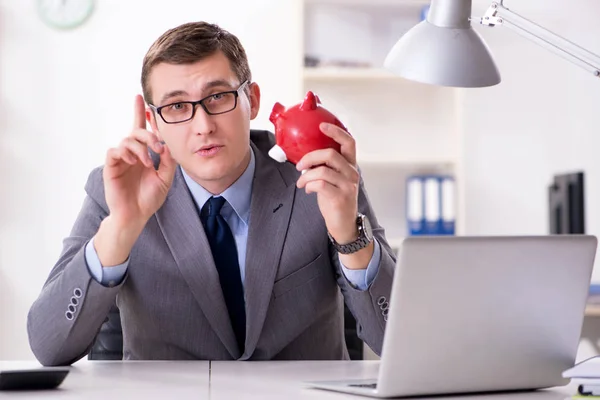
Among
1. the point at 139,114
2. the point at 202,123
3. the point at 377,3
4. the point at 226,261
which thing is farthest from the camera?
the point at 377,3

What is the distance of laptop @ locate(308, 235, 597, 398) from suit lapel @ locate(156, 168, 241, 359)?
600 mm

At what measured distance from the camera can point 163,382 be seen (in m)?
1.48

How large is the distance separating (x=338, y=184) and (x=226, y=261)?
429mm

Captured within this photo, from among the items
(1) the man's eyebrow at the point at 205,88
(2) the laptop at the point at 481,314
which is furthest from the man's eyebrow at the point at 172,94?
(2) the laptop at the point at 481,314

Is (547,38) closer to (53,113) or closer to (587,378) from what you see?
(587,378)

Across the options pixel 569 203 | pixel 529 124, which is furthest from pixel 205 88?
pixel 529 124

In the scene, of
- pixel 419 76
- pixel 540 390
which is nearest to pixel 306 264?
pixel 419 76

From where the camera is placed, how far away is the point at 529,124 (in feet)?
13.9

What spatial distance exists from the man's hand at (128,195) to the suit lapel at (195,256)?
183 millimetres

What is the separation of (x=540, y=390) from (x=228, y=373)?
20.8 inches

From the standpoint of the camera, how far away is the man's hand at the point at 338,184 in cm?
160

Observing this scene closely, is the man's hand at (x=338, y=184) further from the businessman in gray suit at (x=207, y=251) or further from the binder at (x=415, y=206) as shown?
the binder at (x=415, y=206)

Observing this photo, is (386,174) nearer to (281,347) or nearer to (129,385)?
(281,347)

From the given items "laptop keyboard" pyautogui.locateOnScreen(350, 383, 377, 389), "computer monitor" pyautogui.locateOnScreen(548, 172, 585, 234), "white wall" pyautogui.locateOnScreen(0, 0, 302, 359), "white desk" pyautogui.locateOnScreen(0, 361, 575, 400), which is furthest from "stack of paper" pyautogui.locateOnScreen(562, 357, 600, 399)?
"white wall" pyautogui.locateOnScreen(0, 0, 302, 359)
